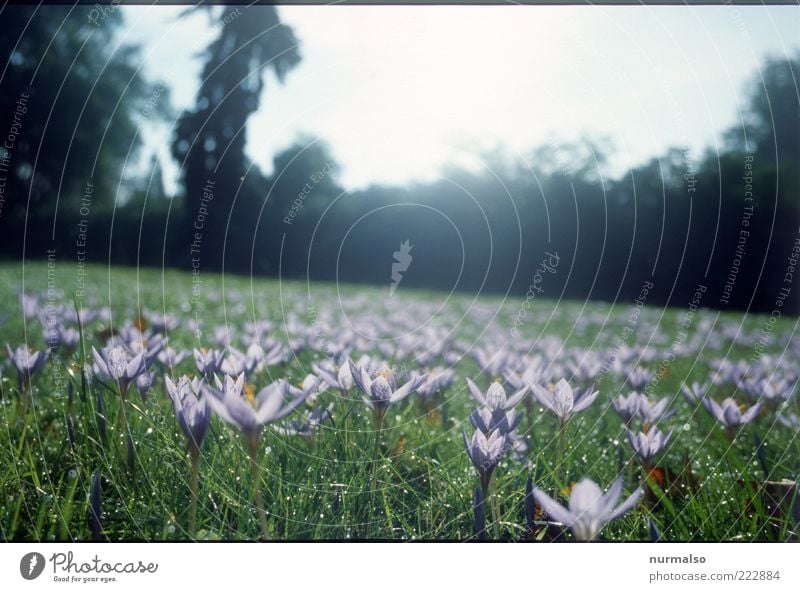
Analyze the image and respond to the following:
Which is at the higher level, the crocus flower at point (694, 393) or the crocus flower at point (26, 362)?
the crocus flower at point (26, 362)

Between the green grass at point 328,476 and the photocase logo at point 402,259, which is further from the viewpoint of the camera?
the photocase logo at point 402,259

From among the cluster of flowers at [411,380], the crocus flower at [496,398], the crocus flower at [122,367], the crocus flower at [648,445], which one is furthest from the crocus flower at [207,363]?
the crocus flower at [648,445]

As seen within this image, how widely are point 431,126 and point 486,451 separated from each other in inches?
44.3

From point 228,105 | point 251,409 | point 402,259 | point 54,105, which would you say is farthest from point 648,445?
point 54,105

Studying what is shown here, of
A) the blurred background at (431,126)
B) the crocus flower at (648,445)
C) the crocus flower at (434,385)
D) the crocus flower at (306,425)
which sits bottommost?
the crocus flower at (648,445)

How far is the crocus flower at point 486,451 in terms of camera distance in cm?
134

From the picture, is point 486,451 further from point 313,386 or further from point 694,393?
point 694,393

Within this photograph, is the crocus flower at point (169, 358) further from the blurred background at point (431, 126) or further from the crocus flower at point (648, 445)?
the crocus flower at point (648, 445)

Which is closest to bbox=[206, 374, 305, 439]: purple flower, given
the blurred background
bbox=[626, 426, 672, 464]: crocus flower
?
bbox=[626, 426, 672, 464]: crocus flower

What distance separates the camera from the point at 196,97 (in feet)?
6.78
